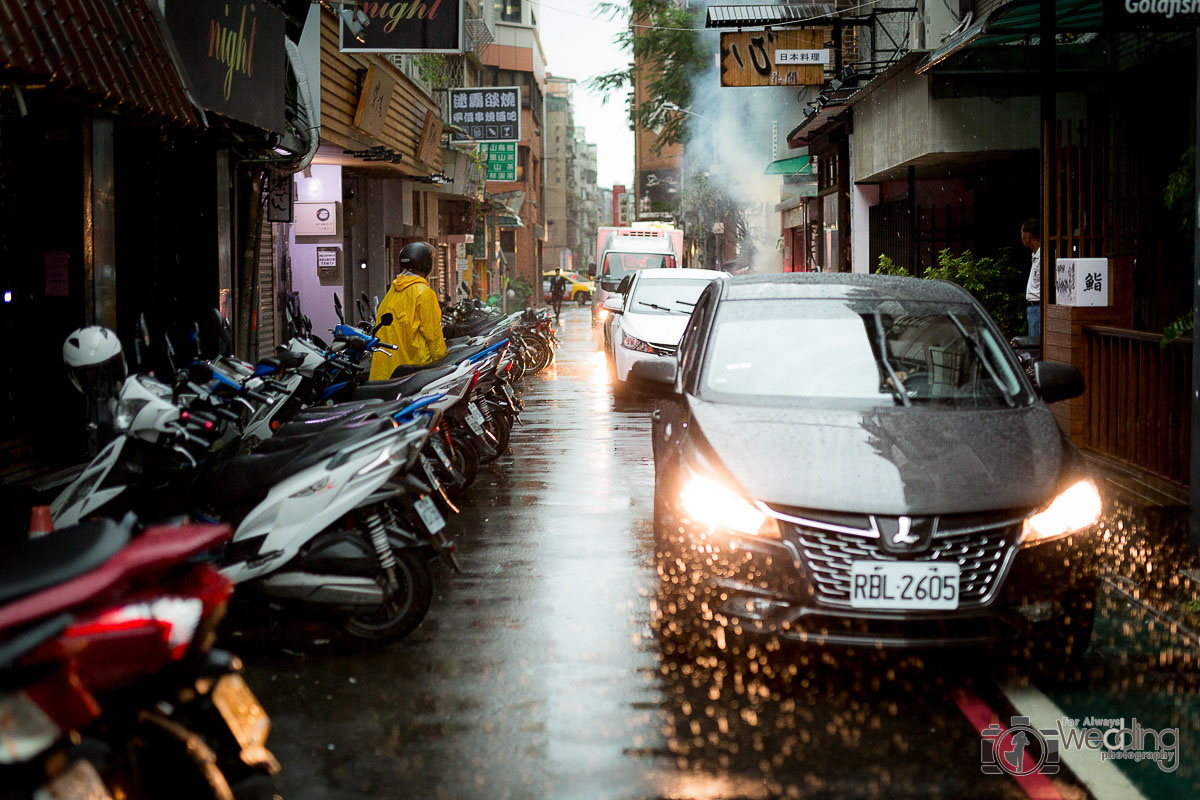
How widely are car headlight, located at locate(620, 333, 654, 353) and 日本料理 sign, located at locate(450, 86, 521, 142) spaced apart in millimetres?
13725

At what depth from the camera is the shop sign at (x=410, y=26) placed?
14.4 metres

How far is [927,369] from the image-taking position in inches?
245

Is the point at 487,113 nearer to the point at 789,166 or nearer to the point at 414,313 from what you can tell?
the point at 789,166

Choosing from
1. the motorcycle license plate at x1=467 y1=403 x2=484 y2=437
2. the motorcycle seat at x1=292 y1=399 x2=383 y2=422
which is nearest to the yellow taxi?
the motorcycle license plate at x1=467 y1=403 x2=484 y2=437

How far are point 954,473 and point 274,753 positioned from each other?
9.58 feet

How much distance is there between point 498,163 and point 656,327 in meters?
23.7

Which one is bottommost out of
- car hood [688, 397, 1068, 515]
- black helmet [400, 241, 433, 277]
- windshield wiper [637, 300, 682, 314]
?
car hood [688, 397, 1068, 515]

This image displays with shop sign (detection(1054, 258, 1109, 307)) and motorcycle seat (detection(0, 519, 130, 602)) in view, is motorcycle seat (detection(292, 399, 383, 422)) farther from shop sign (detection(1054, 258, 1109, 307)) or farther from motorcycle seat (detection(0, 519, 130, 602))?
shop sign (detection(1054, 258, 1109, 307))

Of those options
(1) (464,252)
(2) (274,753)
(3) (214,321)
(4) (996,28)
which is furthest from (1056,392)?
(1) (464,252)

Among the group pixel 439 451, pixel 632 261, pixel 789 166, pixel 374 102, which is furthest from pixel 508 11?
pixel 439 451

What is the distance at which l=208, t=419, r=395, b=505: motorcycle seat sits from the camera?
6000mm

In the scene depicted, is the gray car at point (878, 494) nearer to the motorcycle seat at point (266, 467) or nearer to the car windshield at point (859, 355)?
the car windshield at point (859, 355)

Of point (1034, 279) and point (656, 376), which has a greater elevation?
point (1034, 279)

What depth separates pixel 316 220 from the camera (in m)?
19.3
